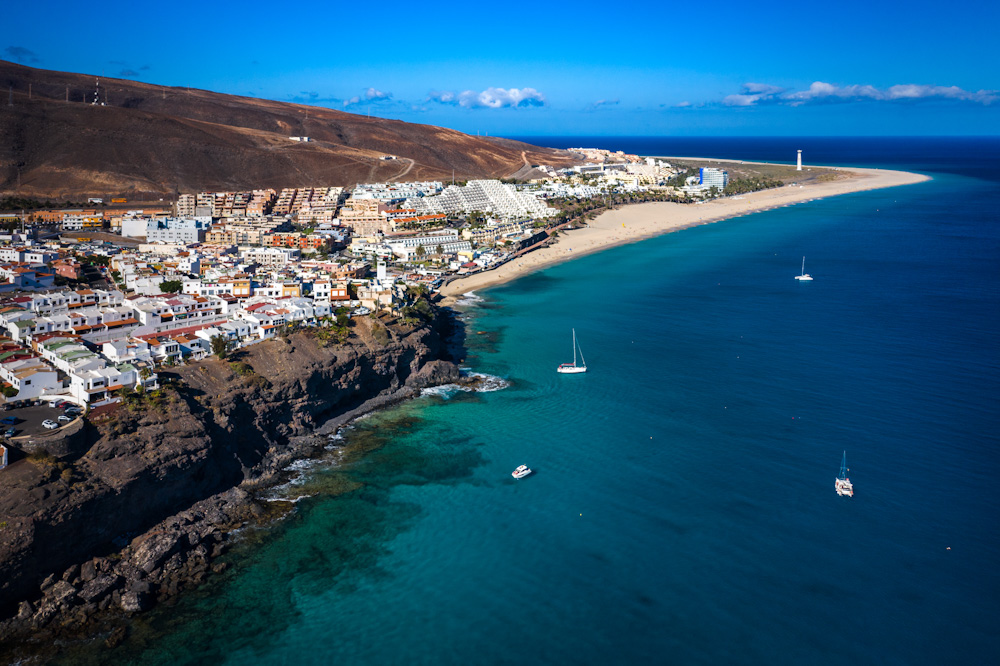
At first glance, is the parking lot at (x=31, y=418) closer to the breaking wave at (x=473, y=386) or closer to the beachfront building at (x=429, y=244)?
the breaking wave at (x=473, y=386)

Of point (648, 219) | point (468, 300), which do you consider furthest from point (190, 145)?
point (468, 300)

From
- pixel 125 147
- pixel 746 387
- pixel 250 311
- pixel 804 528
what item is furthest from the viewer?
pixel 125 147

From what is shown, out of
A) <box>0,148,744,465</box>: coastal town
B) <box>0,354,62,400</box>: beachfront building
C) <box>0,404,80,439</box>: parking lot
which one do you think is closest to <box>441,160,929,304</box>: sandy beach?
<box>0,148,744,465</box>: coastal town

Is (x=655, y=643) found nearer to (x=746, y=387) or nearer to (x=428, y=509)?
(x=428, y=509)

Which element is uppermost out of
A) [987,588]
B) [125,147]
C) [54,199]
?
[125,147]

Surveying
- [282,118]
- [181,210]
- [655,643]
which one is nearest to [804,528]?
[655,643]

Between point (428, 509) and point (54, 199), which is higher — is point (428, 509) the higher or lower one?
the lower one

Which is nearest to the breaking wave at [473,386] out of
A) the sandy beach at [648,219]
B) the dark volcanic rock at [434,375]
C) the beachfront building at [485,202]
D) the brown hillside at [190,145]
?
the dark volcanic rock at [434,375]

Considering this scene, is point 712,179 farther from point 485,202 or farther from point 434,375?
point 434,375
